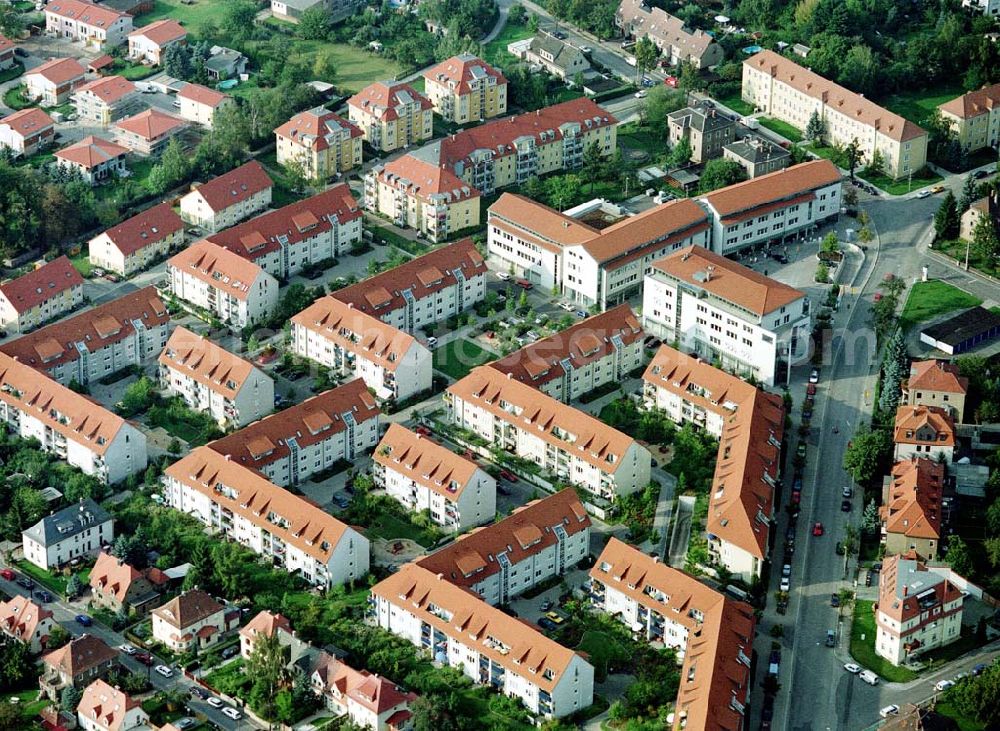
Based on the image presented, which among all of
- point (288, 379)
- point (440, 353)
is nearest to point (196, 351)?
point (288, 379)

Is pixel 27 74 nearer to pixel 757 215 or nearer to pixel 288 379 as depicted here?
pixel 288 379

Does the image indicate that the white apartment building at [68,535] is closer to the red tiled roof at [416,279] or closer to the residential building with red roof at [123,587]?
the residential building with red roof at [123,587]

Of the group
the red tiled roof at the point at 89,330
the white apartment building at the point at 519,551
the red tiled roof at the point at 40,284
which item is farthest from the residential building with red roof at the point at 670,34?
the white apartment building at the point at 519,551

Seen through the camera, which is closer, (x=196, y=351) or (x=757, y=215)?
(x=196, y=351)

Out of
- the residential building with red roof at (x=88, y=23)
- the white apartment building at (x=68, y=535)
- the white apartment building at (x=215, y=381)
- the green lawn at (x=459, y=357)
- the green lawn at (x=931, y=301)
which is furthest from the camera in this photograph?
the residential building with red roof at (x=88, y=23)

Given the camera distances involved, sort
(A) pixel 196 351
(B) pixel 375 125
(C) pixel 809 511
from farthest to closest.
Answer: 1. (B) pixel 375 125
2. (A) pixel 196 351
3. (C) pixel 809 511

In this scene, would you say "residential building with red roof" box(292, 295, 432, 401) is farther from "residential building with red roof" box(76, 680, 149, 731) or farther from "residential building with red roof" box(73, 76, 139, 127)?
"residential building with red roof" box(73, 76, 139, 127)
